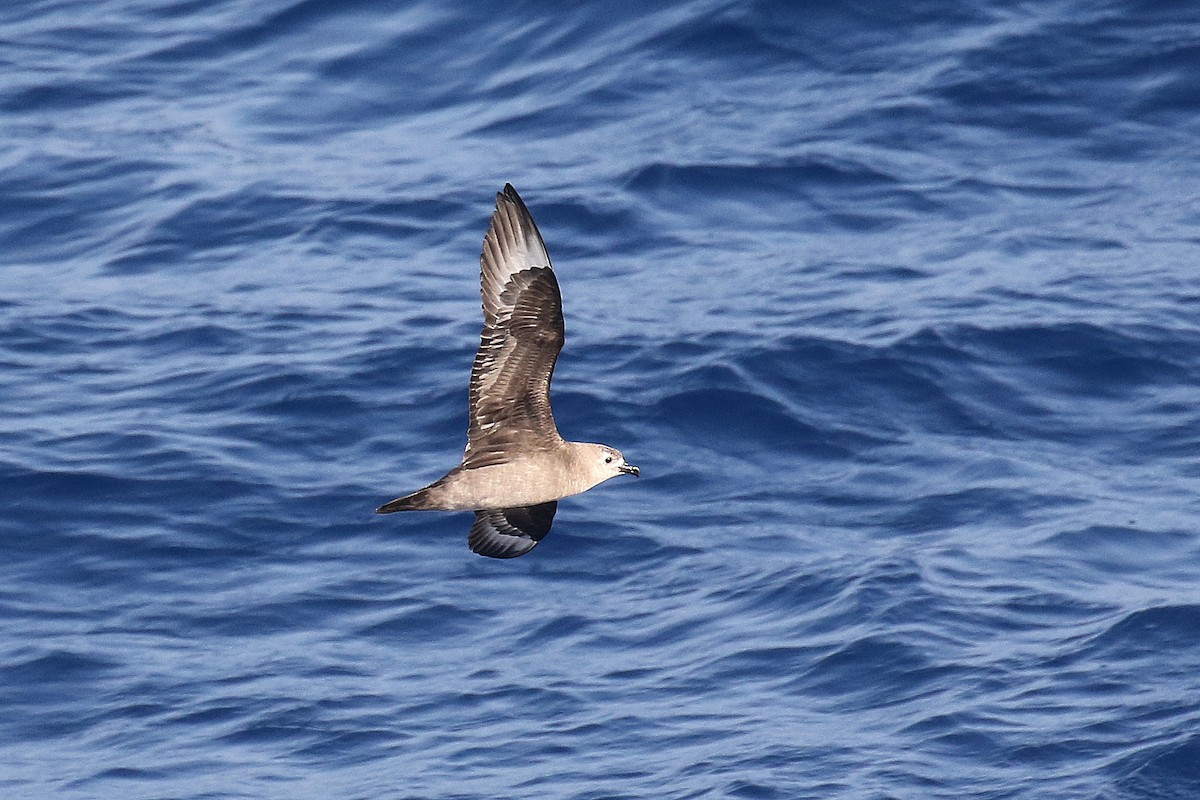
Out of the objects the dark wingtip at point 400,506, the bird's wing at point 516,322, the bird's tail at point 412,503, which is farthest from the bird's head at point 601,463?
the dark wingtip at point 400,506

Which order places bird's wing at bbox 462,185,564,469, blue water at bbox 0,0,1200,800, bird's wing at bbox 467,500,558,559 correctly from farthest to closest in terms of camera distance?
blue water at bbox 0,0,1200,800 → bird's wing at bbox 467,500,558,559 → bird's wing at bbox 462,185,564,469

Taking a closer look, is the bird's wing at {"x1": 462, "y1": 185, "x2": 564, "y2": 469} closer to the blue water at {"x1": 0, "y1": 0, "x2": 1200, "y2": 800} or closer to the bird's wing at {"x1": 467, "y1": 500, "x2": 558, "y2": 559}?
the bird's wing at {"x1": 467, "y1": 500, "x2": 558, "y2": 559}

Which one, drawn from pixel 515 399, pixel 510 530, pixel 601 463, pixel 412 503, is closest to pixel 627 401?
pixel 510 530

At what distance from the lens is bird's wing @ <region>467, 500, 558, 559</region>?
1055cm

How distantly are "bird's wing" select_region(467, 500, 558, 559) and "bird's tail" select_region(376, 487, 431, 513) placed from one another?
1021mm

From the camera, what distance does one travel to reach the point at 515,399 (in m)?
9.65

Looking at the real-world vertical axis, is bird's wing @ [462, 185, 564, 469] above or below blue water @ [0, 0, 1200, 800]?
above

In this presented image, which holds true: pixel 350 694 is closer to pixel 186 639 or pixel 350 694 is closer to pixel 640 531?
pixel 186 639

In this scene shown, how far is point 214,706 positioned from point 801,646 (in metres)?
3.99

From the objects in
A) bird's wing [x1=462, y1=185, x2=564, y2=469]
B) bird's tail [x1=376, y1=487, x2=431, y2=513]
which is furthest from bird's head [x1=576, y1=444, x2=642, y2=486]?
bird's tail [x1=376, y1=487, x2=431, y2=513]

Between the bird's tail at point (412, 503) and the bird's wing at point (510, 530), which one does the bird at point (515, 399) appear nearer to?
the bird's tail at point (412, 503)

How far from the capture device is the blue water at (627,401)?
12828 mm

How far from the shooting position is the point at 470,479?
968 centimetres

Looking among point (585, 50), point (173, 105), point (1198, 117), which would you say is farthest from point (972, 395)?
point (173, 105)
